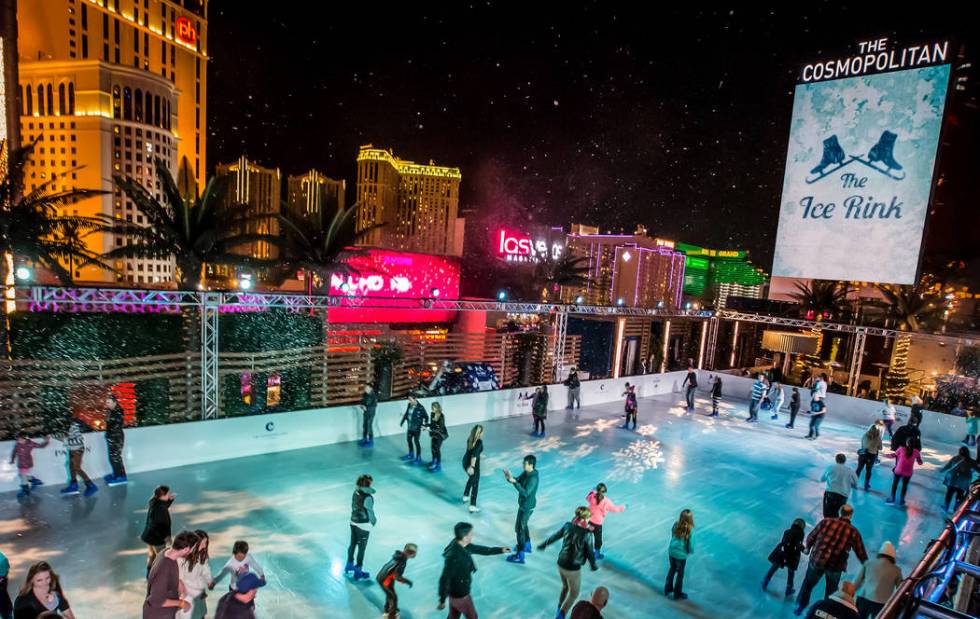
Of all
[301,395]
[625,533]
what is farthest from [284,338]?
[625,533]

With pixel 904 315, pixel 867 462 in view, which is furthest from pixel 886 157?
pixel 904 315

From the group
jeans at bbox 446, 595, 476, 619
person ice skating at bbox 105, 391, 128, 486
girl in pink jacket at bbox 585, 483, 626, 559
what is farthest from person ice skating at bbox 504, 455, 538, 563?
person ice skating at bbox 105, 391, 128, 486

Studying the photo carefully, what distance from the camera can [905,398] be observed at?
81.1 ft

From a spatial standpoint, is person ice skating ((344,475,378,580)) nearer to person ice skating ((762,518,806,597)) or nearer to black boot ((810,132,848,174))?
person ice skating ((762,518,806,597))

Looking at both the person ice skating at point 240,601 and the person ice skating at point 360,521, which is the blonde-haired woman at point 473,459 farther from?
the person ice skating at point 240,601

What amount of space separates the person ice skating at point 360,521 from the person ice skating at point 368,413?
550 cm


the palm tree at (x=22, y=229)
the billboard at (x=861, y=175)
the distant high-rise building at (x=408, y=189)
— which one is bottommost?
the palm tree at (x=22, y=229)

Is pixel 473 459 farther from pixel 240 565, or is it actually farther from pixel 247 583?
pixel 247 583

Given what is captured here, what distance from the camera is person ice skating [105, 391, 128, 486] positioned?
28.9ft

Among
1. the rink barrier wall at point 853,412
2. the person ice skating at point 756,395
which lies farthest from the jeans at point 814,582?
the rink barrier wall at point 853,412

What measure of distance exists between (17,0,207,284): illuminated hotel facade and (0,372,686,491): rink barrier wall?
39.8m

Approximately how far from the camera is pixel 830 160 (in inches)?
711

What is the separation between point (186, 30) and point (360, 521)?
111 m

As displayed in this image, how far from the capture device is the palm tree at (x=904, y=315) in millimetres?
26312
